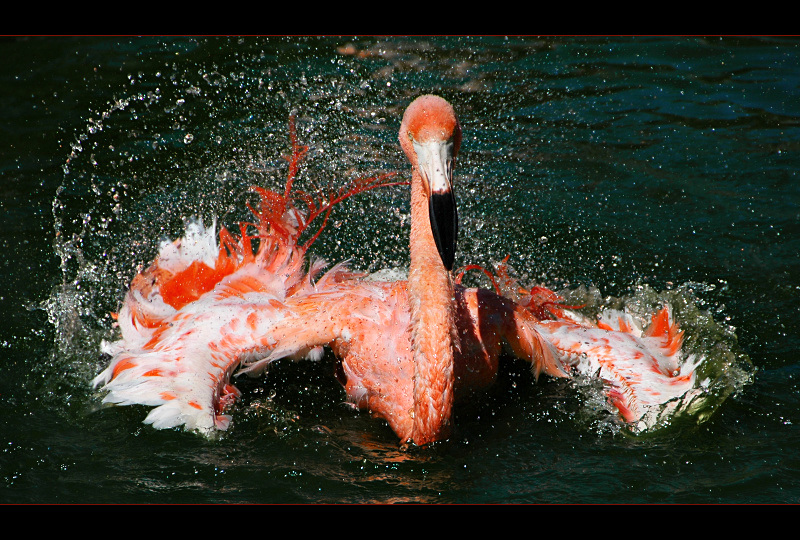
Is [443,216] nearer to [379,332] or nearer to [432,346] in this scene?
[432,346]

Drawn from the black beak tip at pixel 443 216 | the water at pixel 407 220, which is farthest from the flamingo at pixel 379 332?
the water at pixel 407 220

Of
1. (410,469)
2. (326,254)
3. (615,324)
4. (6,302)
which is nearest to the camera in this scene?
(410,469)

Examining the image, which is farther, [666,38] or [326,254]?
[666,38]

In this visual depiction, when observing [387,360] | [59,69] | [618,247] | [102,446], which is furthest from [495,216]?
[59,69]

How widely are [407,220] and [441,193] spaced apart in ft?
9.01

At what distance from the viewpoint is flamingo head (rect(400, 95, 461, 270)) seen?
3.04 meters

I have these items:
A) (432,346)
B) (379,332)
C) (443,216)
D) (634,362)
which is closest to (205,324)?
(379,332)

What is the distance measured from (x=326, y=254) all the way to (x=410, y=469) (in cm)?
238

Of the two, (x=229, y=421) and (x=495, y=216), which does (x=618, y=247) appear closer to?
(x=495, y=216)

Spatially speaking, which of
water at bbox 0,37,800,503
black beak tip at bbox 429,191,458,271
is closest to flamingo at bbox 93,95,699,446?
black beak tip at bbox 429,191,458,271

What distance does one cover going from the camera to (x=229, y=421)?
144 inches

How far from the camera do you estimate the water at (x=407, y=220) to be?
348cm

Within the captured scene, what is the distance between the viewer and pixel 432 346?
3.29 metres

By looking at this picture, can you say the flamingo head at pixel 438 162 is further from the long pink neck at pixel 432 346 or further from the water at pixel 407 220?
the water at pixel 407 220
